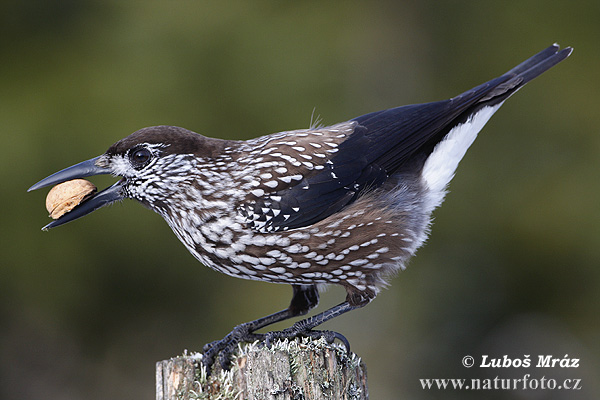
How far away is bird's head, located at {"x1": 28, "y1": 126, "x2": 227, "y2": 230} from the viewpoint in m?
3.18

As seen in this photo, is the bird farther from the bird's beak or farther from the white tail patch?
the white tail patch

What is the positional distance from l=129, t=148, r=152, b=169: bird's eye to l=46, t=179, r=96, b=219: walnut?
249mm

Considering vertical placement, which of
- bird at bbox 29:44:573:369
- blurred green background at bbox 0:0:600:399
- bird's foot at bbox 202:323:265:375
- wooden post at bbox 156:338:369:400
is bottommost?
wooden post at bbox 156:338:369:400

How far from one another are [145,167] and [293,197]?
0.76m

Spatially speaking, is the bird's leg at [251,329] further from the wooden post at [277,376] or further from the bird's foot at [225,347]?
the wooden post at [277,376]

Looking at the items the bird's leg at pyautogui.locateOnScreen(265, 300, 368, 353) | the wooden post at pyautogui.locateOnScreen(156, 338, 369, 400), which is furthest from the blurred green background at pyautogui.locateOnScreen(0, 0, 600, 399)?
the wooden post at pyautogui.locateOnScreen(156, 338, 369, 400)

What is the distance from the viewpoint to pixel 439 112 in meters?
3.51

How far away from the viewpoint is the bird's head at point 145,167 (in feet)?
10.4

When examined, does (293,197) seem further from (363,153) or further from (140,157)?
(140,157)

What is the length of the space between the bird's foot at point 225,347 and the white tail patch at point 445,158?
1209 mm

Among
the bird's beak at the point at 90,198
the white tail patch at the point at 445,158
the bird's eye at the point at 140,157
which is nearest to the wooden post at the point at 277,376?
the bird's beak at the point at 90,198

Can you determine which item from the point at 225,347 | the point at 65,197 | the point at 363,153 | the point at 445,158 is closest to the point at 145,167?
Result: the point at 65,197

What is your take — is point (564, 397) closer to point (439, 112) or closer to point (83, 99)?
point (439, 112)

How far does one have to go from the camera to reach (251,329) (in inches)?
132
